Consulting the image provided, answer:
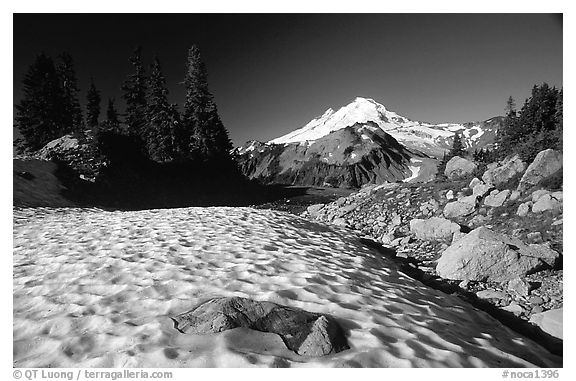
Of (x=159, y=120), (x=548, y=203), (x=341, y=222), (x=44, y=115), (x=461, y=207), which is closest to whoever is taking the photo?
(x=548, y=203)

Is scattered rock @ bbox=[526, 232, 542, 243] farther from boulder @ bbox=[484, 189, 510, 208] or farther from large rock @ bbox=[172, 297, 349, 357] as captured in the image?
large rock @ bbox=[172, 297, 349, 357]

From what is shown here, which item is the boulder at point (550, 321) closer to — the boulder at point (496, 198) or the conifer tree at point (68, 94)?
the boulder at point (496, 198)

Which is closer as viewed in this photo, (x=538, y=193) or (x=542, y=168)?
(x=538, y=193)

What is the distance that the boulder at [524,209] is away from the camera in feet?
25.8

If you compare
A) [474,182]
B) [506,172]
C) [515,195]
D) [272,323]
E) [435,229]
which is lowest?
[272,323]

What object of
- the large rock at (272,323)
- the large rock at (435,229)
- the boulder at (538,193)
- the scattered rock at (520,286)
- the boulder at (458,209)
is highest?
the boulder at (538,193)

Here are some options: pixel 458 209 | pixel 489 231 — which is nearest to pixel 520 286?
pixel 489 231

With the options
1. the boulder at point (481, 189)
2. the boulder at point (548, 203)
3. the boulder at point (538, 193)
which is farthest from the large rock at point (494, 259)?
the boulder at point (481, 189)

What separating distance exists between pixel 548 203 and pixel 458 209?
2687 millimetres

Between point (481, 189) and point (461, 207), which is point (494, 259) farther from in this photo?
point (481, 189)

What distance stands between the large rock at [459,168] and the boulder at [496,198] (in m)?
5.00

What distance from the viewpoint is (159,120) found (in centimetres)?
3045

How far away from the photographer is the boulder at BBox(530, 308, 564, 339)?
4.06m
